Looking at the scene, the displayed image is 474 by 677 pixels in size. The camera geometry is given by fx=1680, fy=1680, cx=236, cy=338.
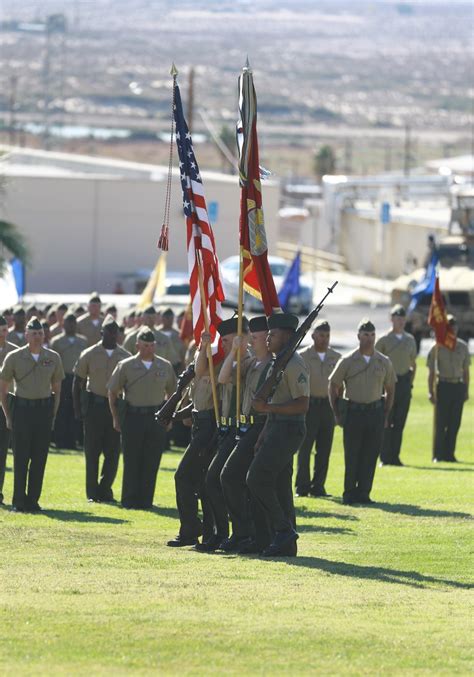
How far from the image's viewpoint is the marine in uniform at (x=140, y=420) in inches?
623

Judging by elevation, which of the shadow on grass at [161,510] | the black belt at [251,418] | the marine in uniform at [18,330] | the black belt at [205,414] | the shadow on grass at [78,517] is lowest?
the shadow on grass at [161,510]

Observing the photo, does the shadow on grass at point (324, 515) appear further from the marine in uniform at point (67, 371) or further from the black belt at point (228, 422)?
the marine in uniform at point (67, 371)

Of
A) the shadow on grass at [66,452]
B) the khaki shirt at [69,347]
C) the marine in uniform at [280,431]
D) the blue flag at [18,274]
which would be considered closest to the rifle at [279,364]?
the marine in uniform at [280,431]

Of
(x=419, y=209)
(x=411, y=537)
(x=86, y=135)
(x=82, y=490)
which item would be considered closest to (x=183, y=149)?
(x=411, y=537)

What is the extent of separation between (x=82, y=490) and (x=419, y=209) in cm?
5746

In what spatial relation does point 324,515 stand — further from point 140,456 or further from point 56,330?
point 56,330

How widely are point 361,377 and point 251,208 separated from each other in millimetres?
3944

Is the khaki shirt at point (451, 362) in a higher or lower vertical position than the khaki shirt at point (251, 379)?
lower

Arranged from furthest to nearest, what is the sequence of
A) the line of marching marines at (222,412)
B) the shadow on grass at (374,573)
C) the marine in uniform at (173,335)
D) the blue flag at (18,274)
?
the blue flag at (18,274) → the marine in uniform at (173,335) → the line of marching marines at (222,412) → the shadow on grass at (374,573)

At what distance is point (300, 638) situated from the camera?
935 cm

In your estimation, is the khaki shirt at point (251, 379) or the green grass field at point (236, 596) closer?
the green grass field at point (236, 596)

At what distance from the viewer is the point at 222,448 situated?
1284 centimetres

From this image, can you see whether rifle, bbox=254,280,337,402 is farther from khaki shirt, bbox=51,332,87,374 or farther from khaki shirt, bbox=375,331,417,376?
khaki shirt, bbox=51,332,87,374

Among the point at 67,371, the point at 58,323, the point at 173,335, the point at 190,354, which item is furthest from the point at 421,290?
the point at 190,354
